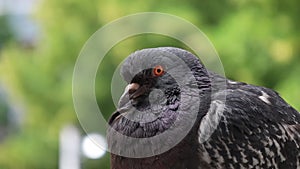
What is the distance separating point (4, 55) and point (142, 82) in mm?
4691

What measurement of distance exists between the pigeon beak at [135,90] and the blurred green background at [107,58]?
1.79 metres

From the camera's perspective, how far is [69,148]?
5.36 meters

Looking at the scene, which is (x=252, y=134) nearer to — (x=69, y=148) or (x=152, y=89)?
(x=152, y=89)

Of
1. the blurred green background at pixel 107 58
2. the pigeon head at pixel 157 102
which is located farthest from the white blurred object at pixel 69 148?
the pigeon head at pixel 157 102

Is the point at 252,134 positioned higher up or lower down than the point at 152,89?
lower down

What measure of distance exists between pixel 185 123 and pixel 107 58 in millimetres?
3299

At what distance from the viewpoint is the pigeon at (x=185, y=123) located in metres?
2.38

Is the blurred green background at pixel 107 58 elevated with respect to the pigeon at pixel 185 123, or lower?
elevated

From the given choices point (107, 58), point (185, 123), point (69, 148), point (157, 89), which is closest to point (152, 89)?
point (157, 89)

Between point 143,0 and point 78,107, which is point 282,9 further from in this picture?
point 78,107

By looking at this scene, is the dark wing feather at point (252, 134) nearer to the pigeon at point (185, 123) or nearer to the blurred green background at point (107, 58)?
the pigeon at point (185, 123)

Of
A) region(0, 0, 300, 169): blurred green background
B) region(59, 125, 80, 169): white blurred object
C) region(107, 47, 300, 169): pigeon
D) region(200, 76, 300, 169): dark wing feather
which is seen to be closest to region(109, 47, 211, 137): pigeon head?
region(107, 47, 300, 169): pigeon

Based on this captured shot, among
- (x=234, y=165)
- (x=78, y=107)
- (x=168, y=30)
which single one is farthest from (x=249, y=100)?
(x=168, y=30)

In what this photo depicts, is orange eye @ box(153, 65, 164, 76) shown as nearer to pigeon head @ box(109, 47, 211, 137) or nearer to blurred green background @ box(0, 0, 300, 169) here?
pigeon head @ box(109, 47, 211, 137)
